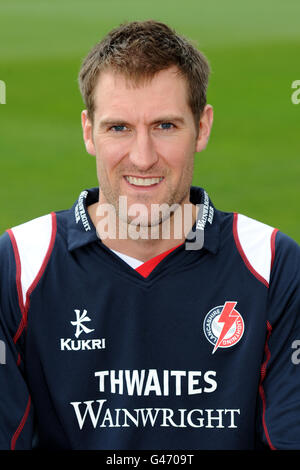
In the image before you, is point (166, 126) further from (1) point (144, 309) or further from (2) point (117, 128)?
(1) point (144, 309)

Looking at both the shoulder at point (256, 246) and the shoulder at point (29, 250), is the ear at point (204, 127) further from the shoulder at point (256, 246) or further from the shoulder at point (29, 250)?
the shoulder at point (29, 250)

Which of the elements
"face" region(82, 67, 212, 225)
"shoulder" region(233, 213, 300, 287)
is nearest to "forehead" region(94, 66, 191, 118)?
"face" region(82, 67, 212, 225)

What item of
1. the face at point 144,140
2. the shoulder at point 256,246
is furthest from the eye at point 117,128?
the shoulder at point 256,246

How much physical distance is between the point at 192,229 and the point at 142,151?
295 millimetres

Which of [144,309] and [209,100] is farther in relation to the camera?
[209,100]

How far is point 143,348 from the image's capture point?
2.25 metres

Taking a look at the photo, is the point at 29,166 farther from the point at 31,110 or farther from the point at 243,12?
the point at 243,12

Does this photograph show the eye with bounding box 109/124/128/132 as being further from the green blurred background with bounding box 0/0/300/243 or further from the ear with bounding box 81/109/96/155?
the green blurred background with bounding box 0/0/300/243

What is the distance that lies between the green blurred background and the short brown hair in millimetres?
3993

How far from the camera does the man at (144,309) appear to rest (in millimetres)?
2227

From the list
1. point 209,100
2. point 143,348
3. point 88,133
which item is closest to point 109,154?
point 88,133

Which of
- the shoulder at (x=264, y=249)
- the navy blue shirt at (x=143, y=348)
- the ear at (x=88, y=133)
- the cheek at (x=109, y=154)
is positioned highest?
the ear at (x=88, y=133)

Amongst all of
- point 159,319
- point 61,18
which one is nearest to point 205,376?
point 159,319

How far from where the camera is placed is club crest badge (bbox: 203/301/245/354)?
228cm
